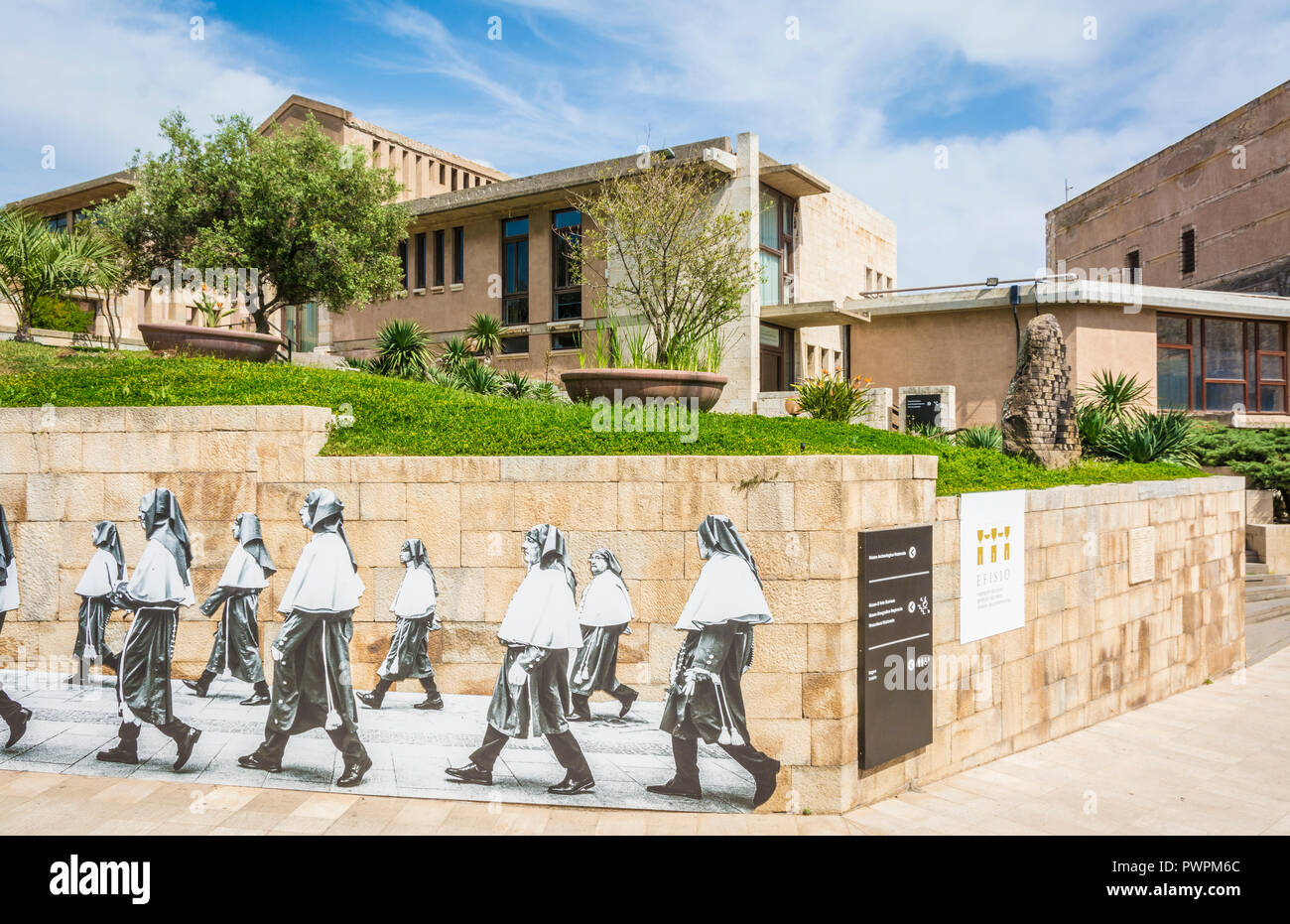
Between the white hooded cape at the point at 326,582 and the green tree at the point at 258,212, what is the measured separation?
11.5 meters

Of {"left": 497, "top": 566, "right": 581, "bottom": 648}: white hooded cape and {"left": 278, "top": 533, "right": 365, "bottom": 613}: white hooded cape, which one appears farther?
{"left": 278, "top": 533, "right": 365, "bottom": 613}: white hooded cape

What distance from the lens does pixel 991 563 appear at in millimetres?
8367

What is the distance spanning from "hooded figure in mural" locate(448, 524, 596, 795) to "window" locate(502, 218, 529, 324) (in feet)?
59.7

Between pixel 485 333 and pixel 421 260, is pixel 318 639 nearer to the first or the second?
pixel 485 333

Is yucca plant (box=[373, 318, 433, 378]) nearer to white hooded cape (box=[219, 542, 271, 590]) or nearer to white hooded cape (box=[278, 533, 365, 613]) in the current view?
white hooded cape (box=[219, 542, 271, 590])

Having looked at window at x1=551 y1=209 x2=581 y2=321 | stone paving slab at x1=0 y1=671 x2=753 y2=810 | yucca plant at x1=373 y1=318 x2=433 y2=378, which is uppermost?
window at x1=551 y1=209 x2=581 y2=321

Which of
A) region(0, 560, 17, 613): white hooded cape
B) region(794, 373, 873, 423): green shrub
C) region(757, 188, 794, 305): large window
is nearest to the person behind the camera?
region(0, 560, 17, 613): white hooded cape

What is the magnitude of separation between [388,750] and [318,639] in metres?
1.17

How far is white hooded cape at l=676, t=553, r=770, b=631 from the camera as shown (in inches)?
272

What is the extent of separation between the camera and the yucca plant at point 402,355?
55.9 ft

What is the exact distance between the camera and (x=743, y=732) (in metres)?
6.91

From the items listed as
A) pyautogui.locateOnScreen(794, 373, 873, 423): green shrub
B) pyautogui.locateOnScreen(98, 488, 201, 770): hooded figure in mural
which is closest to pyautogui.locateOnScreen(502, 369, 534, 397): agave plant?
pyautogui.locateOnScreen(794, 373, 873, 423): green shrub

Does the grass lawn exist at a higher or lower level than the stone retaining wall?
higher

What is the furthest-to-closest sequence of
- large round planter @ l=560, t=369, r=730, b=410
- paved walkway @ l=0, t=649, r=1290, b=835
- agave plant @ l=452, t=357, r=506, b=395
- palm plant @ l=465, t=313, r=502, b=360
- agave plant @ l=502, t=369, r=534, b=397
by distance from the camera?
palm plant @ l=465, t=313, r=502, b=360 → agave plant @ l=502, t=369, r=534, b=397 → agave plant @ l=452, t=357, r=506, b=395 → large round planter @ l=560, t=369, r=730, b=410 → paved walkway @ l=0, t=649, r=1290, b=835
